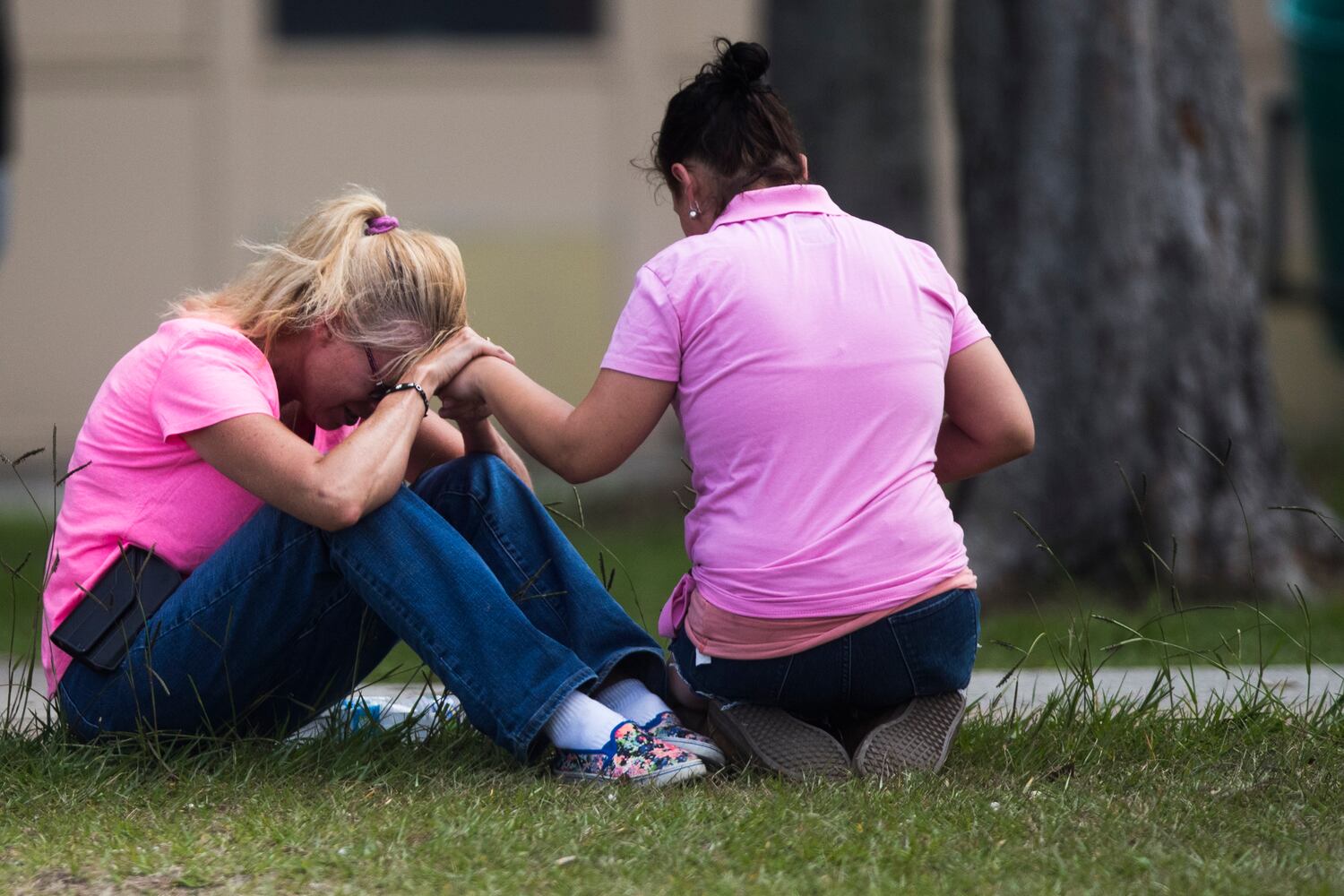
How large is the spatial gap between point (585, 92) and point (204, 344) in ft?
25.1

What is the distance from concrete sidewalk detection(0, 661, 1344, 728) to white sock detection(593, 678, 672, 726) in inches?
18.5

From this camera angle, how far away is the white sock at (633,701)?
296 centimetres

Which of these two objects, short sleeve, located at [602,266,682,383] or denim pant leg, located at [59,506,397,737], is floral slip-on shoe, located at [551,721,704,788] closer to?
denim pant leg, located at [59,506,397,737]

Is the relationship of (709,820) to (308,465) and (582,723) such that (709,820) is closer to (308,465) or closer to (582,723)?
(582,723)

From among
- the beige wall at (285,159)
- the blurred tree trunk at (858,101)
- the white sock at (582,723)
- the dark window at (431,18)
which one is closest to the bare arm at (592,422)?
the white sock at (582,723)

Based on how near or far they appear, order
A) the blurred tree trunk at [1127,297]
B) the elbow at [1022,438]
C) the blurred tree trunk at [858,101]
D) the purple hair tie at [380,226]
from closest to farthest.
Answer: the elbow at [1022,438]
the purple hair tie at [380,226]
the blurred tree trunk at [1127,297]
the blurred tree trunk at [858,101]

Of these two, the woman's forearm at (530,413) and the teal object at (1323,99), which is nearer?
the woman's forearm at (530,413)

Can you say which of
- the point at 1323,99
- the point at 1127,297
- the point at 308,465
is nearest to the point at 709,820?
the point at 308,465

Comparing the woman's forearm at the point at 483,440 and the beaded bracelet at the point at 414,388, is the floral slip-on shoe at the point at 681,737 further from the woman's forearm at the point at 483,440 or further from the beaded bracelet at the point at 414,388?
the beaded bracelet at the point at 414,388

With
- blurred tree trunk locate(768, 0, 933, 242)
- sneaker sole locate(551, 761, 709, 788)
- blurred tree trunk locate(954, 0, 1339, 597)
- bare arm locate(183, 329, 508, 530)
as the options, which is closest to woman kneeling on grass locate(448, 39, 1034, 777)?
sneaker sole locate(551, 761, 709, 788)

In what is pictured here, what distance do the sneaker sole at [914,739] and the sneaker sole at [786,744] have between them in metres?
0.04

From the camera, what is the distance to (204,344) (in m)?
2.84

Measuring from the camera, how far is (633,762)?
2.83m

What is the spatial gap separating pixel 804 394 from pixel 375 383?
77 cm
